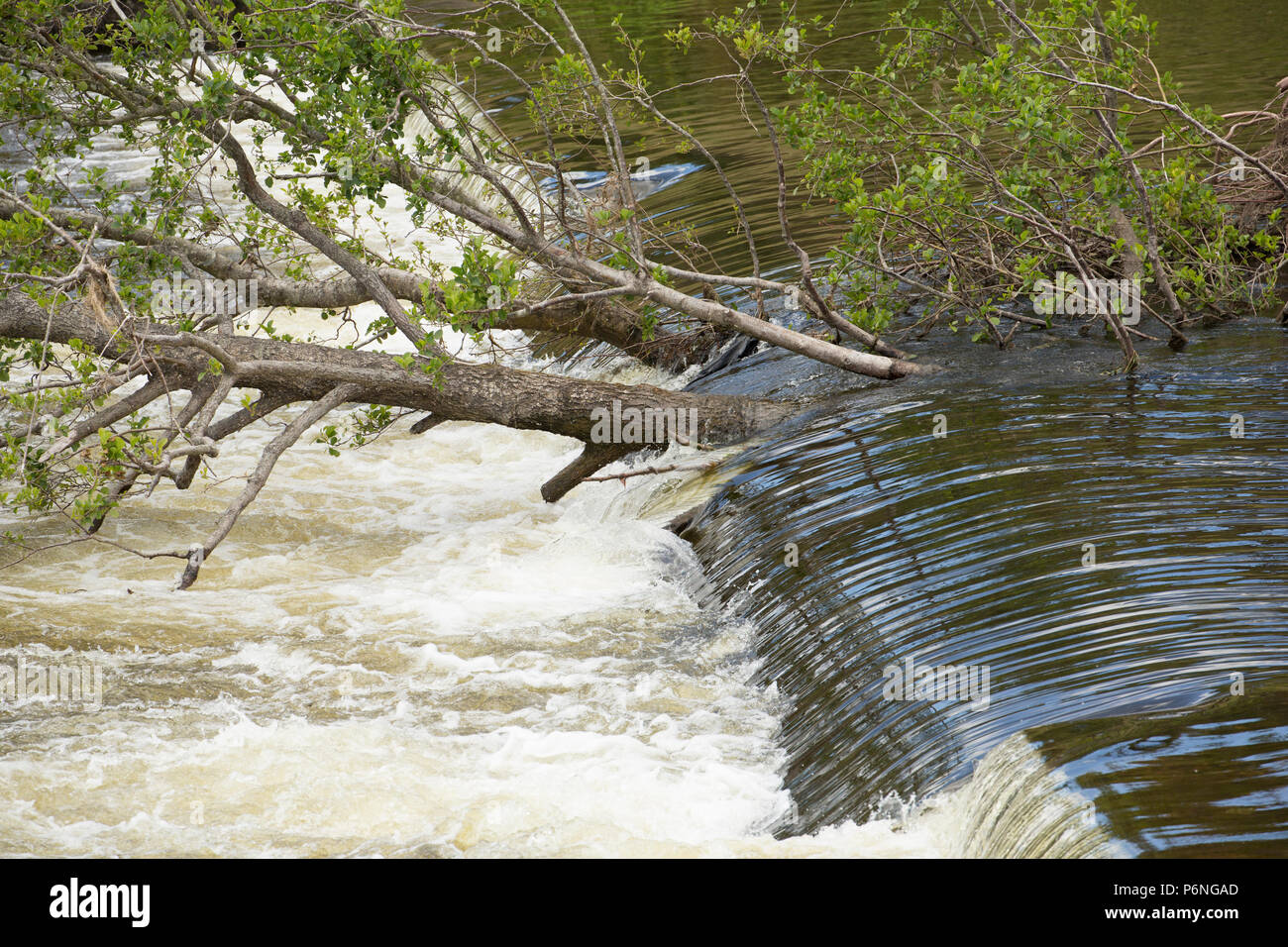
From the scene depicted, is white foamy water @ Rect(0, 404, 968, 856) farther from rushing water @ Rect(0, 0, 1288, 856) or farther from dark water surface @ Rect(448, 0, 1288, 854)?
dark water surface @ Rect(448, 0, 1288, 854)

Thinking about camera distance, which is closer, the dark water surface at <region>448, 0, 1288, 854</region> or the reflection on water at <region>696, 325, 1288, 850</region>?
the dark water surface at <region>448, 0, 1288, 854</region>

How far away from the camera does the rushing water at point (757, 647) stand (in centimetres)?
457

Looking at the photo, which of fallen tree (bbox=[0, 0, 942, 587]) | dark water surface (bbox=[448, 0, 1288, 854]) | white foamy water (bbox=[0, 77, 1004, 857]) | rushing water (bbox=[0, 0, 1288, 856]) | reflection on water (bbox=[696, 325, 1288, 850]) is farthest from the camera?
fallen tree (bbox=[0, 0, 942, 587])

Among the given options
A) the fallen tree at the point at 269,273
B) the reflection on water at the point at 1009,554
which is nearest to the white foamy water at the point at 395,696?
the reflection on water at the point at 1009,554

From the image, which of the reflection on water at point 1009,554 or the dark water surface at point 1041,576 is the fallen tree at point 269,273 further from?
the reflection on water at point 1009,554

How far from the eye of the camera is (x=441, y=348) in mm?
6848

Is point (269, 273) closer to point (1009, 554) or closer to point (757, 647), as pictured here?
point (757, 647)

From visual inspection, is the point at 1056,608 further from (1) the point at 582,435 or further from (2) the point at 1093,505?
(1) the point at 582,435

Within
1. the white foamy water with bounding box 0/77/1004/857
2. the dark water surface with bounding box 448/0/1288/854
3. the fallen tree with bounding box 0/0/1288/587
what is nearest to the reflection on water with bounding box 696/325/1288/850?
the dark water surface with bounding box 448/0/1288/854

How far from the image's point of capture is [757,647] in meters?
6.41

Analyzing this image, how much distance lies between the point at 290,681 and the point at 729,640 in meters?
2.26

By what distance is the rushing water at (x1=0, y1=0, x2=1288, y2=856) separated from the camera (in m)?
4.57

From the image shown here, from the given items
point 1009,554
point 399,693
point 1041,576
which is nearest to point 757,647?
point 1009,554

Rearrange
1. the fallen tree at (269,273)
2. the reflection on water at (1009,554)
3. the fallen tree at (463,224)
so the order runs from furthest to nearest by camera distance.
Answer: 1. the fallen tree at (463,224)
2. the fallen tree at (269,273)
3. the reflection on water at (1009,554)
